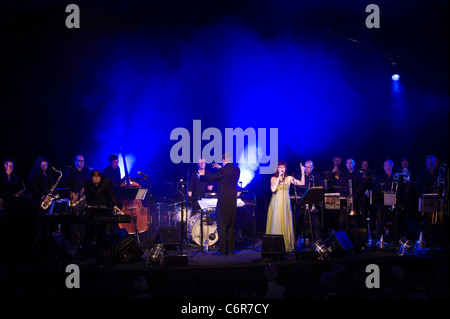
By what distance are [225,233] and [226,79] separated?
5313mm

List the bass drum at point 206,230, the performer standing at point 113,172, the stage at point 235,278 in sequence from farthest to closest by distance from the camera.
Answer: the performer standing at point 113,172, the bass drum at point 206,230, the stage at point 235,278

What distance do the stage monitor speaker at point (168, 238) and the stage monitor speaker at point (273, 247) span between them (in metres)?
1.79

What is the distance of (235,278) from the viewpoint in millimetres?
7090

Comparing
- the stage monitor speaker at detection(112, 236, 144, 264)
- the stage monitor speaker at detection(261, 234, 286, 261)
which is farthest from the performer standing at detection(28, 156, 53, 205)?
the stage monitor speaker at detection(261, 234, 286, 261)

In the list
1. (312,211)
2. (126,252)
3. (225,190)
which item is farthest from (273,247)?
(126,252)

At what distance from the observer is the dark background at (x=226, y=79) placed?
1061cm

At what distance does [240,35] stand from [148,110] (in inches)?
134

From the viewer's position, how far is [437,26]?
1067cm

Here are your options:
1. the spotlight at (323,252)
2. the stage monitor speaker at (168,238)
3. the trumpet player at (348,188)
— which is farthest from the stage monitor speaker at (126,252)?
the trumpet player at (348,188)

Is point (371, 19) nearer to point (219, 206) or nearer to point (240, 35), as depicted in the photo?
point (240, 35)

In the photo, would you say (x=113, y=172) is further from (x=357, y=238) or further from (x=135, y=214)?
(x=357, y=238)

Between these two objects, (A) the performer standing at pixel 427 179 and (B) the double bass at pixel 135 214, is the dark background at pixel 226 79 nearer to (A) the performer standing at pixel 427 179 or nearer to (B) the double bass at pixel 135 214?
(B) the double bass at pixel 135 214

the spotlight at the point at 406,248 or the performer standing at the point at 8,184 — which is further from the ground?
the performer standing at the point at 8,184

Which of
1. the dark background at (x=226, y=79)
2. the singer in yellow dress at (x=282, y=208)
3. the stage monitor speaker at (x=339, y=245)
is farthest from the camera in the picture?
the dark background at (x=226, y=79)
